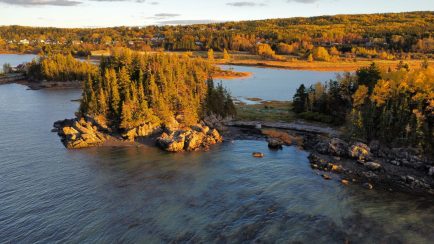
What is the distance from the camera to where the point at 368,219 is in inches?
2072

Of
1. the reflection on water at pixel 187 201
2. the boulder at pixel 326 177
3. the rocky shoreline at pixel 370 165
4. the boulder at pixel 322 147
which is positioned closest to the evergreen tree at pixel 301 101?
the rocky shoreline at pixel 370 165

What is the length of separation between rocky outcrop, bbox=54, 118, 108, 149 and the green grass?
4280 cm

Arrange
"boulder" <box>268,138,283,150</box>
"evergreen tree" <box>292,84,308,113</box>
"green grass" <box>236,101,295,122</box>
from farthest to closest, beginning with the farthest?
"evergreen tree" <box>292,84,308,113</box>, "green grass" <box>236,101,295,122</box>, "boulder" <box>268,138,283,150</box>

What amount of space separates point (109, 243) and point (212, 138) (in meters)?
46.0

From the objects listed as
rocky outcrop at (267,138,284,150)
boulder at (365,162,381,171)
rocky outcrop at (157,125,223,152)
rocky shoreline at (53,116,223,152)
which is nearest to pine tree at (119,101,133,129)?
rocky shoreline at (53,116,223,152)

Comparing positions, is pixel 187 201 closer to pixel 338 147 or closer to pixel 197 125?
pixel 338 147

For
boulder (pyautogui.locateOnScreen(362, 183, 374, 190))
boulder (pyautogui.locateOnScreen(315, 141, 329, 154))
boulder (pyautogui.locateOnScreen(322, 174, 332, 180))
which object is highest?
boulder (pyautogui.locateOnScreen(315, 141, 329, 154))

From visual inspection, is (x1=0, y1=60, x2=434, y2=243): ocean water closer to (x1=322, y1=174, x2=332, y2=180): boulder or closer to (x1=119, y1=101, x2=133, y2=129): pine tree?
(x1=322, y1=174, x2=332, y2=180): boulder

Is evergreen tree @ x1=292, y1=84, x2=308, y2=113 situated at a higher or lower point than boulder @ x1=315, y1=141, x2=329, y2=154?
higher

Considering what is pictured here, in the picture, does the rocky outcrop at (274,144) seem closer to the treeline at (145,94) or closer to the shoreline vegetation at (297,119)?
A: the shoreline vegetation at (297,119)

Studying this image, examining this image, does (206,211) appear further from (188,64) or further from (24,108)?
(24,108)

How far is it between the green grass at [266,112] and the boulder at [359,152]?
33.2 metres

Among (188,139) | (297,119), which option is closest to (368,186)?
(188,139)

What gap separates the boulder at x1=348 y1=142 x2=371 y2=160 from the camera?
7406 cm
